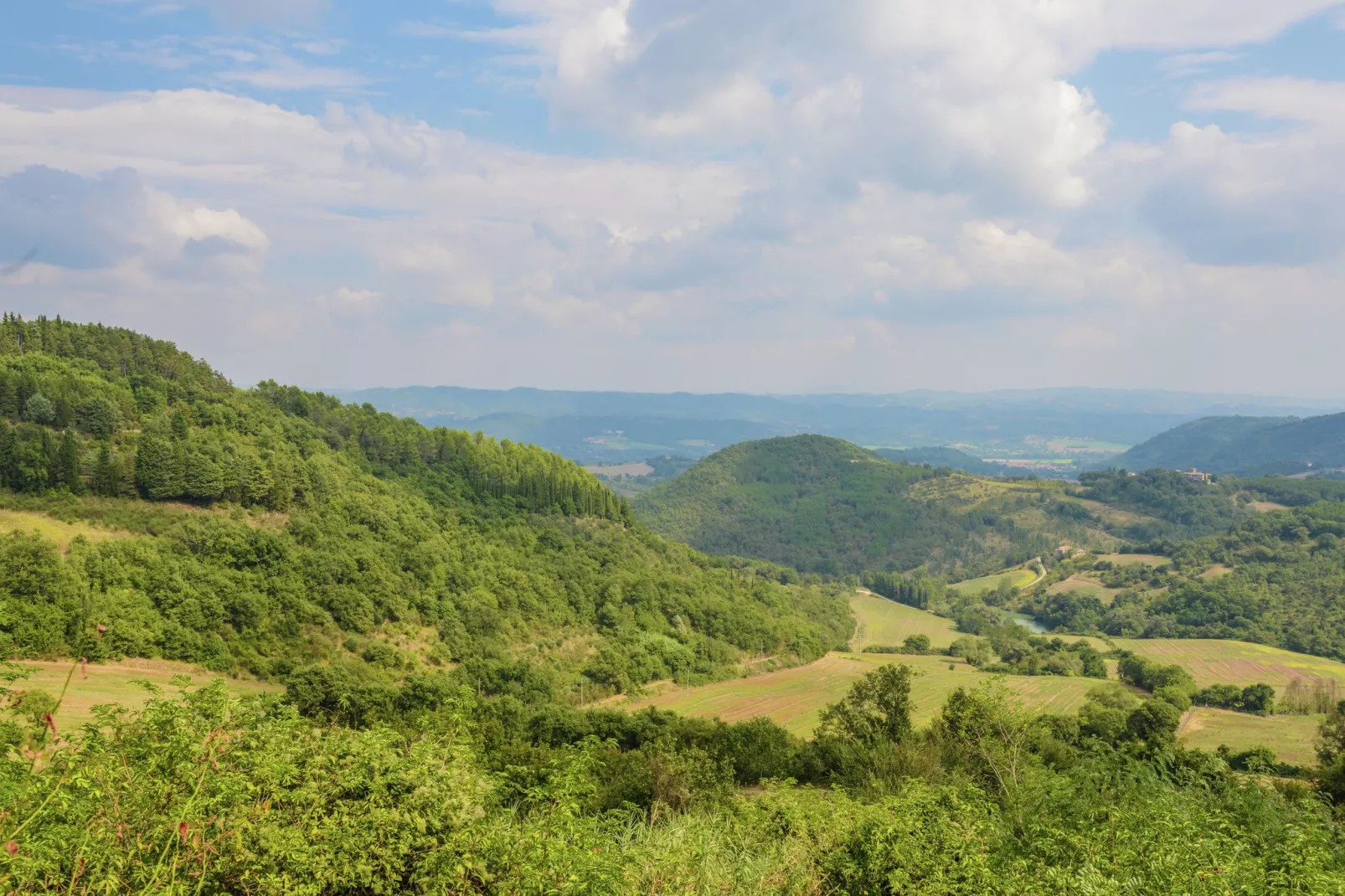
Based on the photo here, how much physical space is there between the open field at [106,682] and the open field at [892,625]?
9827 cm

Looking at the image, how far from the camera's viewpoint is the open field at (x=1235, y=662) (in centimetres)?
10200

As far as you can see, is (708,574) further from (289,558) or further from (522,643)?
(289,558)

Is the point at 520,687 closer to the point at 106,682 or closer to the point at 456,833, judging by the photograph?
the point at 106,682

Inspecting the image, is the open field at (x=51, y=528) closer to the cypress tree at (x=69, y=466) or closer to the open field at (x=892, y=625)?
the cypress tree at (x=69, y=466)

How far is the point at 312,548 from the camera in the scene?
71000 mm

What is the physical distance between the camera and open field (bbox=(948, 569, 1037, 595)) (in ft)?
602

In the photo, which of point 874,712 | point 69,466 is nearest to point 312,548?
point 69,466

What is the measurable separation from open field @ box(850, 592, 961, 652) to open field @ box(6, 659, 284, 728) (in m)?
98.3

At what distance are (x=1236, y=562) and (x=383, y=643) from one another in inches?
6834

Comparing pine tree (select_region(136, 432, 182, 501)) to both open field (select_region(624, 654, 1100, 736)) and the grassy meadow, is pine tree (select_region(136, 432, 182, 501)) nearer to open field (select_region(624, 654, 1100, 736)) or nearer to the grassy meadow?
open field (select_region(624, 654, 1100, 736))

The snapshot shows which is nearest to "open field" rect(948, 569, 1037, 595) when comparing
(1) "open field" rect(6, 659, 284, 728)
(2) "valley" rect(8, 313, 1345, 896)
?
(2) "valley" rect(8, 313, 1345, 896)

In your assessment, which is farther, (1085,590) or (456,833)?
(1085,590)

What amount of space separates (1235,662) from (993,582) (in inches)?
3042

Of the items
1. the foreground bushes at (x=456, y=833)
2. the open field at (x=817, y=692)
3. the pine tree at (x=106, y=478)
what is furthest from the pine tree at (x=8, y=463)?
the open field at (x=817, y=692)
